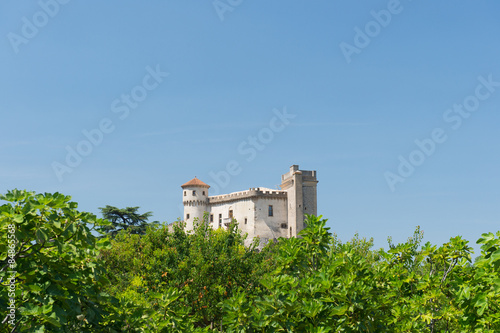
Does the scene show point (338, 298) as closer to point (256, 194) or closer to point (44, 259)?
point (44, 259)

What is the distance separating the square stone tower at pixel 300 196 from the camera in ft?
247

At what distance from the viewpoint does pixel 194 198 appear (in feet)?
271

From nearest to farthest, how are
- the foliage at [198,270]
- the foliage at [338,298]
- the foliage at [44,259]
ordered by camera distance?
the foliage at [44,259]
the foliage at [338,298]
the foliage at [198,270]

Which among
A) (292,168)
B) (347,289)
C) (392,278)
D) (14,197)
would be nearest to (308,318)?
(347,289)

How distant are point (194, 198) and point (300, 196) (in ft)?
59.6

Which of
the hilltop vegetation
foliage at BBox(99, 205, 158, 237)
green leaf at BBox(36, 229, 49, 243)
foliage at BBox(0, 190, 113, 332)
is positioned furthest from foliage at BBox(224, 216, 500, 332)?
foliage at BBox(99, 205, 158, 237)

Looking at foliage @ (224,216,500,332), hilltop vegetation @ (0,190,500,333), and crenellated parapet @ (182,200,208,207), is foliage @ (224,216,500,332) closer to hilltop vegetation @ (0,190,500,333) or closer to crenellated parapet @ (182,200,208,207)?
hilltop vegetation @ (0,190,500,333)

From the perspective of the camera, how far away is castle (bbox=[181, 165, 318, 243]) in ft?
249

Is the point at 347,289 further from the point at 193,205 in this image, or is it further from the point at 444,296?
the point at 193,205

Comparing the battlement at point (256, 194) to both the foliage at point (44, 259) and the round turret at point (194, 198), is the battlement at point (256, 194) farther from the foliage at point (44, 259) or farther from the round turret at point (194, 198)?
the foliage at point (44, 259)

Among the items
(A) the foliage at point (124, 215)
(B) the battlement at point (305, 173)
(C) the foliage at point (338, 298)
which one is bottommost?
(C) the foliage at point (338, 298)

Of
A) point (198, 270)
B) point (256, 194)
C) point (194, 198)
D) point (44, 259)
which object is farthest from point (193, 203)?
point (44, 259)

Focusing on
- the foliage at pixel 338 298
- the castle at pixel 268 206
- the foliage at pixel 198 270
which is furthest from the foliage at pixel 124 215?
the foliage at pixel 338 298

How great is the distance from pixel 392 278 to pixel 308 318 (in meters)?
4.11
